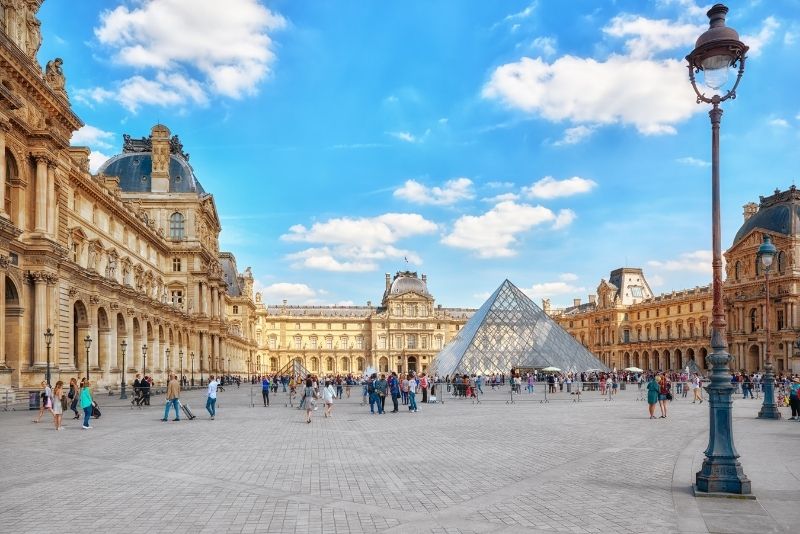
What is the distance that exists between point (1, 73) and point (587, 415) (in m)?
21.7

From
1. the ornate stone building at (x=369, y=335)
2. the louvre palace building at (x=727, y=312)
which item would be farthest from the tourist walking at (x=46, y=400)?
the ornate stone building at (x=369, y=335)

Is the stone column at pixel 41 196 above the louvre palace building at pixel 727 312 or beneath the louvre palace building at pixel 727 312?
above

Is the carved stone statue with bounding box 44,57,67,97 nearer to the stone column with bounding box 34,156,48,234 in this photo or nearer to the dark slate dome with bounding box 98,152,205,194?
the stone column with bounding box 34,156,48,234

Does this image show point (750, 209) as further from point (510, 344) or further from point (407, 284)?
point (407, 284)

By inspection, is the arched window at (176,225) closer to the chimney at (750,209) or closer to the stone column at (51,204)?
the stone column at (51,204)

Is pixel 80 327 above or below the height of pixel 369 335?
above

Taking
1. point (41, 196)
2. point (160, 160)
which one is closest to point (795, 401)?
point (41, 196)

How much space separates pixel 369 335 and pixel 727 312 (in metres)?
57.9

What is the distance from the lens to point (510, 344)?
47125 millimetres

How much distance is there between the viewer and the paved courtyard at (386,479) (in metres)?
6.79

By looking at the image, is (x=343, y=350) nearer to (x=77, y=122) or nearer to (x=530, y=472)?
(x=77, y=122)

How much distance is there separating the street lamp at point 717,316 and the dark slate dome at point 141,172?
51.9 metres

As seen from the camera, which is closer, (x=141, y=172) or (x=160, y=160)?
(x=160, y=160)

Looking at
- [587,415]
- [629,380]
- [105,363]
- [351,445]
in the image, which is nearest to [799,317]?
[629,380]
